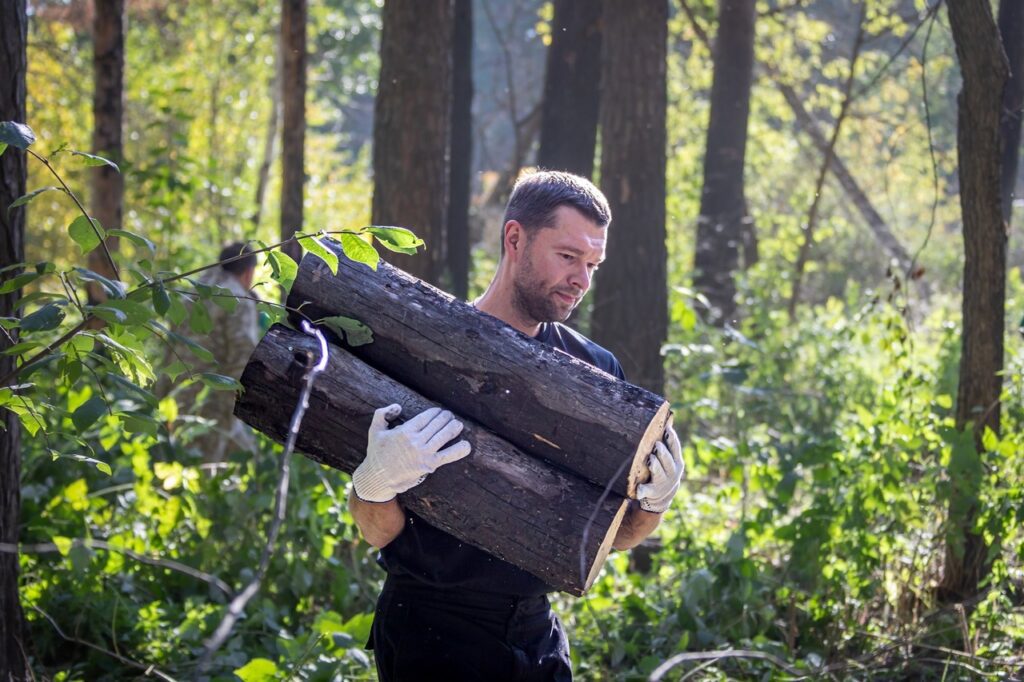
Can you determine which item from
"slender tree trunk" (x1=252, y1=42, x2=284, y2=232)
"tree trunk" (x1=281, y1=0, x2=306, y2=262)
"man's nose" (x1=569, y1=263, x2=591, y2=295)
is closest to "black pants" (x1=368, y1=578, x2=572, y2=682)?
"man's nose" (x1=569, y1=263, x2=591, y2=295)

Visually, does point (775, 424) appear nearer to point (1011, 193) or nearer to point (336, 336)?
point (1011, 193)

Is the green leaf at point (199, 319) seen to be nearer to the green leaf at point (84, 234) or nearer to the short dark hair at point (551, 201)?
the green leaf at point (84, 234)

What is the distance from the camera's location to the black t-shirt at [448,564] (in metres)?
3.03

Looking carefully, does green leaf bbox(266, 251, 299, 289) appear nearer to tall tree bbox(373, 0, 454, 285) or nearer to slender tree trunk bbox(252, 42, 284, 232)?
tall tree bbox(373, 0, 454, 285)

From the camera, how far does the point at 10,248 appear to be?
3.62 meters

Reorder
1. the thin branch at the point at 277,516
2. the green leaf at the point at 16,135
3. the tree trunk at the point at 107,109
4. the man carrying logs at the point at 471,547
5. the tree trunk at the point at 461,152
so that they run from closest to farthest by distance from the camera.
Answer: the thin branch at the point at 277,516
the green leaf at the point at 16,135
the man carrying logs at the point at 471,547
the tree trunk at the point at 107,109
the tree trunk at the point at 461,152

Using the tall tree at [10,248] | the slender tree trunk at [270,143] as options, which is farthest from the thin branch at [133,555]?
the slender tree trunk at [270,143]

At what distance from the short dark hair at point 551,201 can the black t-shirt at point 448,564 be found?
91 centimetres

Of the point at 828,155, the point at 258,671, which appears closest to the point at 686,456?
the point at 258,671

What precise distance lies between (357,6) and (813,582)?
1123 inches

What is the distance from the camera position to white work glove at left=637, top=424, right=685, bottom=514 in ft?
9.71

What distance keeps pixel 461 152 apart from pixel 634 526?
8879mm

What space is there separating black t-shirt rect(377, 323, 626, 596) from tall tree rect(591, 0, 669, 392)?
4339 mm

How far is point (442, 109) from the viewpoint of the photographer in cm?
706
